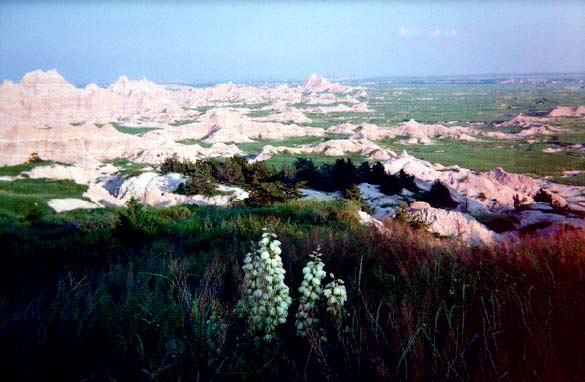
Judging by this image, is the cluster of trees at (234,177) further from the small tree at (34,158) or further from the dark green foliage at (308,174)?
the small tree at (34,158)

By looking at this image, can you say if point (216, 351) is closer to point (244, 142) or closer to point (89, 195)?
point (89, 195)

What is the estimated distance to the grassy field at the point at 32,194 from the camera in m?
19.6

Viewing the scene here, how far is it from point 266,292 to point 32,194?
28527 mm

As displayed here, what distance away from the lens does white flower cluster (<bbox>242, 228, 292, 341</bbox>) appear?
2.79 meters

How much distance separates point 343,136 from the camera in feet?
308

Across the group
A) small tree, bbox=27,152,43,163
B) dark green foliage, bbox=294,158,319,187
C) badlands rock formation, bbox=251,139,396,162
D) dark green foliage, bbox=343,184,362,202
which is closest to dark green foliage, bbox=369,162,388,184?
dark green foliage, bbox=294,158,319,187

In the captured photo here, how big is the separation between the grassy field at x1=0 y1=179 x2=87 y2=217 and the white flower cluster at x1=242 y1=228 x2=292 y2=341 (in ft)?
53.3

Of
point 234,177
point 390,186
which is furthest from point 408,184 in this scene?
point 234,177

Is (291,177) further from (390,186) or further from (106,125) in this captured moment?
(106,125)

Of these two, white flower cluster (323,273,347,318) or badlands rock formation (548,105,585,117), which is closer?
white flower cluster (323,273,347,318)

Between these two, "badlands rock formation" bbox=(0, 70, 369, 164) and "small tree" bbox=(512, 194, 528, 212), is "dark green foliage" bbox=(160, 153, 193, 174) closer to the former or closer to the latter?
"badlands rock formation" bbox=(0, 70, 369, 164)

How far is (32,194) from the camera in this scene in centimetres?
2533

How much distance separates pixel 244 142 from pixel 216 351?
8851cm

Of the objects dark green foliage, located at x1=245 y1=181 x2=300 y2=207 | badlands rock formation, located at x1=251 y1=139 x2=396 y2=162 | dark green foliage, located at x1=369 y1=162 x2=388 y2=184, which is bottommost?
badlands rock formation, located at x1=251 y1=139 x2=396 y2=162
